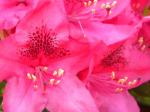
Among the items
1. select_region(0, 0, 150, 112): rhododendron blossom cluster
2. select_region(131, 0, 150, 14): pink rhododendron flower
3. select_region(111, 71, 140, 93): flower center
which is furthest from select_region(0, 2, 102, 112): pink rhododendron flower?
select_region(131, 0, 150, 14): pink rhododendron flower

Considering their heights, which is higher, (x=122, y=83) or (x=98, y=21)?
(x=98, y=21)

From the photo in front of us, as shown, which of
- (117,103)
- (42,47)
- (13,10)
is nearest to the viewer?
(13,10)

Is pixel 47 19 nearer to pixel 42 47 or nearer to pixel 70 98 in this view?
pixel 42 47

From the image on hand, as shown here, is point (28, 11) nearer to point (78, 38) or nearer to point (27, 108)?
point (78, 38)

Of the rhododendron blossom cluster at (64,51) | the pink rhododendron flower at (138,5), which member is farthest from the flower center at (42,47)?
the pink rhododendron flower at (138,5)

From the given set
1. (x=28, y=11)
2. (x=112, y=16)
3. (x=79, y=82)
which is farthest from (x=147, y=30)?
(x=28, y=11)

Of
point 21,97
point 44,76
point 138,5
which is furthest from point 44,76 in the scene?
point 138,5
